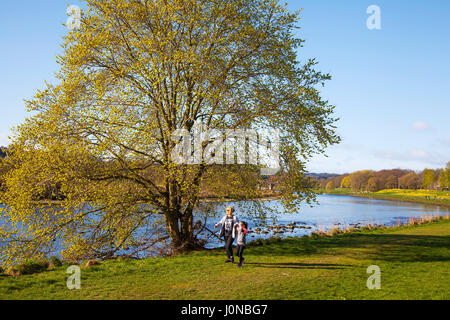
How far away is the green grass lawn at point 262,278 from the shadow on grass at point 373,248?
1.8 inches

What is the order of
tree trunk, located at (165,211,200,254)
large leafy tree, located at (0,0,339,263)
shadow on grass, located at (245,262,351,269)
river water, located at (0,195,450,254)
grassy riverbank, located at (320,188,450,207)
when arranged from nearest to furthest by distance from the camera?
shadow on grass, located at (245,262,351,269) → large leafy tree, located at (0,0,339,263) → tree trunk, located at (165,211,200,254) → river water, located at (0,195,450,254) → grassy riverbank, located at (320,188,450,207)

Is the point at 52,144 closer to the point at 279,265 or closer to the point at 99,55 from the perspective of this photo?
the point at 99,55

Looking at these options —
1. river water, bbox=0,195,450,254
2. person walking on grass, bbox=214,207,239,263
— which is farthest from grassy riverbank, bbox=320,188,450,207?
person walking on grass, bbox=214,207,239,263

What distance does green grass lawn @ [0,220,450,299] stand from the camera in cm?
916

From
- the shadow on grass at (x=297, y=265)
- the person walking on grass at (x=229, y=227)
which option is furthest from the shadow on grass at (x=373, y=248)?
the person walking on grass at (x=229, y=227)

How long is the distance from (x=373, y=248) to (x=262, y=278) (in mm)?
8871

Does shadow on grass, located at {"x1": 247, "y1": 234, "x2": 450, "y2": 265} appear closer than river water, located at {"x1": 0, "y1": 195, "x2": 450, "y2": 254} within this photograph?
Yes

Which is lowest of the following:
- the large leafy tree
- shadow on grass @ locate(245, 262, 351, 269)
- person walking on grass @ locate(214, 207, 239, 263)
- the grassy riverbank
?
the grassy riverbank

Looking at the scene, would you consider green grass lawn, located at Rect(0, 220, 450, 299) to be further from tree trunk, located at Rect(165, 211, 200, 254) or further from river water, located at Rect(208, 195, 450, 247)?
river water, located at Rect(208, 195, 450, 247)

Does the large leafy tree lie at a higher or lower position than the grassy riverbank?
higher

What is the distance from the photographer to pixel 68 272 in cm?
1178

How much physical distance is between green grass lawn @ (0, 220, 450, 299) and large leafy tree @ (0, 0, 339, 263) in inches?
108
